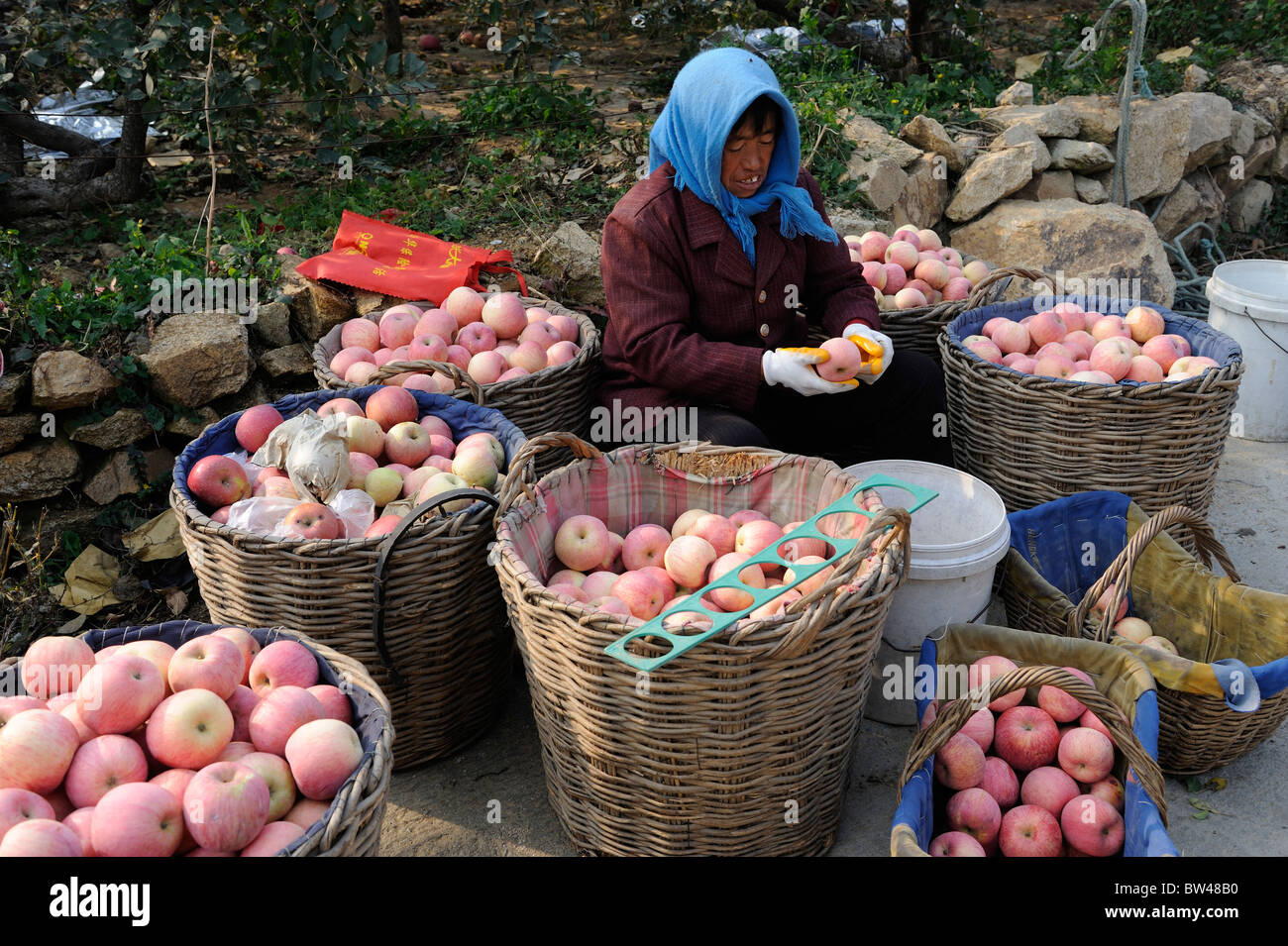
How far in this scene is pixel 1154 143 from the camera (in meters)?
6.03

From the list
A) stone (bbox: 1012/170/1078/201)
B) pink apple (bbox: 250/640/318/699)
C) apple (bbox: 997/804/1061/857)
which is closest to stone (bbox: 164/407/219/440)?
pink apple (bbox: 250/640/318/699)

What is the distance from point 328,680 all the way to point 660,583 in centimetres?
73

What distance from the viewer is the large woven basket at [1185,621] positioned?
2406mm

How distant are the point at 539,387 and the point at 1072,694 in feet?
5.55

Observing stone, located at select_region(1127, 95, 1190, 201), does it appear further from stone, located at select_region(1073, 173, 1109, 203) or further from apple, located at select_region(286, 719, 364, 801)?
apple, located at select_region(286, 719, 364, 801)

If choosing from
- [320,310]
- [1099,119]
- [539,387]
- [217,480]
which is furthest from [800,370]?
[1099,119]

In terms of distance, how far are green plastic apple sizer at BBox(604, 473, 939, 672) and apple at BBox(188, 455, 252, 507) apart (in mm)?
1119

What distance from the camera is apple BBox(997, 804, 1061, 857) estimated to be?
2145 mm

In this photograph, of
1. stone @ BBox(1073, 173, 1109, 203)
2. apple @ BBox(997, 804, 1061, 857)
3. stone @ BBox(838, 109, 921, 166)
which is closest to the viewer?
apple @ BBox(997, 804, 1061, 857)

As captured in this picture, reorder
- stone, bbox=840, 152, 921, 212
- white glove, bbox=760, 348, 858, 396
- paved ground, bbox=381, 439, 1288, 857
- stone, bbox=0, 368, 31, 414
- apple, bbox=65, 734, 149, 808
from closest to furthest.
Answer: apple, bbox=65, 734, 149, 808
paved ground, bbox=381, 439, 1288, 857
white glove, bbox=760, 348, 858, 396
stone, bbox=0, 368, 31, 414
stone, bbox=840, 152, 921, 212

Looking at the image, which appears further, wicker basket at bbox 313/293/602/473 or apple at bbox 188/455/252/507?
wicker basket at bbox 313/293/602/473

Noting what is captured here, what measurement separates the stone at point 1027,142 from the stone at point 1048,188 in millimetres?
58

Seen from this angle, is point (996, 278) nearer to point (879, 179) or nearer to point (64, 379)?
point (879, 179)
